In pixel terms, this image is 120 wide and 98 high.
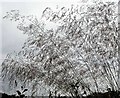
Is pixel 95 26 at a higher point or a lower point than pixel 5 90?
higher

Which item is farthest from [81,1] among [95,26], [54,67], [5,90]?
[5,90]

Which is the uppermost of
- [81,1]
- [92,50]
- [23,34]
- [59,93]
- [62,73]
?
[81,1]

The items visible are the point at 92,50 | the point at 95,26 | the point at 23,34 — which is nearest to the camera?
the point at 95,26

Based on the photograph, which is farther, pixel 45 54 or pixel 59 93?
pixel 59 93

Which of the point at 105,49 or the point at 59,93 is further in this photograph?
the point at 59,93

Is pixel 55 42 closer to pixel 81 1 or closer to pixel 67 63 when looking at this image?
pixel 67 63

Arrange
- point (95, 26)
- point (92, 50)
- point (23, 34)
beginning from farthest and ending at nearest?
point (23, 34), point (92, 50), point (95, 26)

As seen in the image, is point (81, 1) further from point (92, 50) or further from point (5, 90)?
point (5, 90)

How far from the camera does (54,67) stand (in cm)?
206

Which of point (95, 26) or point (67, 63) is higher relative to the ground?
→ point (95, 26)

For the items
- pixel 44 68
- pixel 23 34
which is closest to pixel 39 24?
pixel 23 34

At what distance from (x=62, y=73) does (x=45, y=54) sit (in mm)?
203

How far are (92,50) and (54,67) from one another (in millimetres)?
293

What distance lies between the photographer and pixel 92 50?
6.71ft
